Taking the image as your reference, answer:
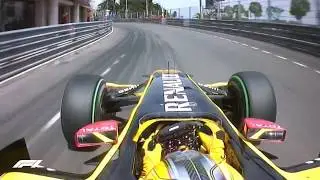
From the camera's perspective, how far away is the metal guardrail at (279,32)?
20.5 meters

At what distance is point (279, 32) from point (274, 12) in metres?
3.76

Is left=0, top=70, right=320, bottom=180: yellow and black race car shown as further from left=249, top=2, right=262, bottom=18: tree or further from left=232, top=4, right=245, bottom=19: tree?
left=232, top=4, right=245, bottom=19: tree

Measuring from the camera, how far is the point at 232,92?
709 centimetres

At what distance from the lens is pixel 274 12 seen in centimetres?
2998

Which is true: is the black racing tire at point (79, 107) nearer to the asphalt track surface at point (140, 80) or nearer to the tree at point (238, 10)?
the asphalt track surface at point (140, 80)

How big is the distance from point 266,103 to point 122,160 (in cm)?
309

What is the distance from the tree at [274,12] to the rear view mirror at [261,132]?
992 inches

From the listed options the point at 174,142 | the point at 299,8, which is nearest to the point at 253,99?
the point at 174,142

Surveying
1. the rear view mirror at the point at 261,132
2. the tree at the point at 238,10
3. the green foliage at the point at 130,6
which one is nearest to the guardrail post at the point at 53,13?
the tree at the point at 238,10

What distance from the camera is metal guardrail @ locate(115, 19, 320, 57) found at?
20.5 meters

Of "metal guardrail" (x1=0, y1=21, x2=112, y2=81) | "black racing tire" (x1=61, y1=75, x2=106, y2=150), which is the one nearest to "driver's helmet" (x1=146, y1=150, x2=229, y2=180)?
"black racing tire" (x1=61, y1=75, x2=106, y2=150)

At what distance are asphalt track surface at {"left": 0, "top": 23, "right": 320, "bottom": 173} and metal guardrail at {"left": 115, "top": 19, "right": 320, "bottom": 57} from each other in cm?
67

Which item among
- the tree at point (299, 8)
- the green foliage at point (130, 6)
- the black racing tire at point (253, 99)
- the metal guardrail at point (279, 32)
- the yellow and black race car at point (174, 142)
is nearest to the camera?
the yellow and black race car at point (174, 142)

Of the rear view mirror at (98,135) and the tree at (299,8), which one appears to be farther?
the tree at (299,8)
